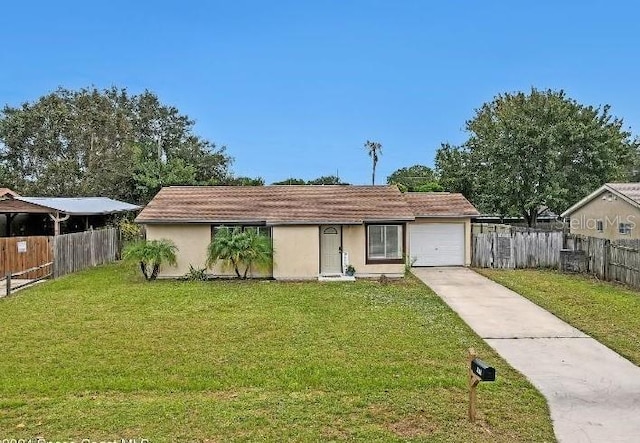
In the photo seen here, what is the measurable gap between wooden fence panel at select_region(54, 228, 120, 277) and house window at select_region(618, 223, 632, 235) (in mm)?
22878

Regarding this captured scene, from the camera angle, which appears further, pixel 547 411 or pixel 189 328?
pixel 189 328

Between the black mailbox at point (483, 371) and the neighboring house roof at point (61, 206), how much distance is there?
18.6 m

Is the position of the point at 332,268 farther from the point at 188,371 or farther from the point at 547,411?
the point at 547,411

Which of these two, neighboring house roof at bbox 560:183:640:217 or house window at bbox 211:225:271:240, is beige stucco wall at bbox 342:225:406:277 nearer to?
house window at bbox 211:225:271:240

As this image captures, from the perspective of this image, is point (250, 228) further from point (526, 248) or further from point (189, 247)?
point (526, 248)

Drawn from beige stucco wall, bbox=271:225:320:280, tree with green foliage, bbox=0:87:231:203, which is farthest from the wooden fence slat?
tree with green foliage, bbox=0:87:231:203

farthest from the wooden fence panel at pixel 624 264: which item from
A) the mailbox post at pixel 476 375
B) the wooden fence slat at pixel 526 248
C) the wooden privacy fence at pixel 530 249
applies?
the mailbox post at pixel 476 375

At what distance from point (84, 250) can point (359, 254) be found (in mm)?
10980

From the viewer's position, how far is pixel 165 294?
1583cm

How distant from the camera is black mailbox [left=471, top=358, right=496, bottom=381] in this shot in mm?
6062

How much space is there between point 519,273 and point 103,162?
29.6 meters

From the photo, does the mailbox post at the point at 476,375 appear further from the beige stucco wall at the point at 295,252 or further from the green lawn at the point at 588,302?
the beige stucco wall at the point at 295,252

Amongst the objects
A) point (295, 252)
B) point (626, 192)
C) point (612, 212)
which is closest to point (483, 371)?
point (295, 252)

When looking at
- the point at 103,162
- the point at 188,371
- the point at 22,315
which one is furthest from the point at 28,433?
the point at 103,162
